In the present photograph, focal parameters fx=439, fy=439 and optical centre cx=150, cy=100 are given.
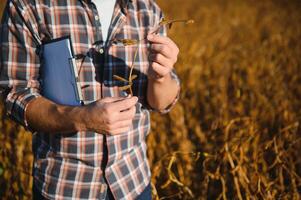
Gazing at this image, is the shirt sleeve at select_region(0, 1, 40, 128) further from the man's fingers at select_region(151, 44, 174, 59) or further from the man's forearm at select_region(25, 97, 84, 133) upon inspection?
the man's fingers at select_region(151, 44, 174, 59)

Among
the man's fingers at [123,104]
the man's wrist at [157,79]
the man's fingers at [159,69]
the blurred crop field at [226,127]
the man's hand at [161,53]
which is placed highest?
the man's hand at [161,53]

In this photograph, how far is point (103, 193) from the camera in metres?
1.05

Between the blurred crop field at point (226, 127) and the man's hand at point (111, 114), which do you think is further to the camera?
the blurred crop field at point (226, 127)

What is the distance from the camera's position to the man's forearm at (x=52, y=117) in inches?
34.6

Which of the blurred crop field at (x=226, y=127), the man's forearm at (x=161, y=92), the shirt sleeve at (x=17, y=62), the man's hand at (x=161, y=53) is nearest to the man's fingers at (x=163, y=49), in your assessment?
the man's hand at (x=161, y=53)

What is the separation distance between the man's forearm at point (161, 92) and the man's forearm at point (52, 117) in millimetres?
226

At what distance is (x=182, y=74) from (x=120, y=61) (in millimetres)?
2129

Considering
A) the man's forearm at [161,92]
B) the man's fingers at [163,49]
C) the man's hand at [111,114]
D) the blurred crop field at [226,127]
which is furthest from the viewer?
the blurred crop field at [226,127]

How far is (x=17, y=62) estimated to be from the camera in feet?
3.19

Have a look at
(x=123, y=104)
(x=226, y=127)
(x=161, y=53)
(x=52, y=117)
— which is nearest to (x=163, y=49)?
(x=161, y=53)

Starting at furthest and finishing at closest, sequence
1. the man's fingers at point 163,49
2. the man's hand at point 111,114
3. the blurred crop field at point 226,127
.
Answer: the blurred crop field at point 226,127 → the man's fingers at point 163,49 → the man's hand at point 111,114

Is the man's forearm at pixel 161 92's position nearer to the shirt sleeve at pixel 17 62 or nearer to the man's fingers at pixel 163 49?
the man's fingers at pixel 163 49

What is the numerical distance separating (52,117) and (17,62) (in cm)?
15

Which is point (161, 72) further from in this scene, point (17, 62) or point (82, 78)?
point (17, 62)
